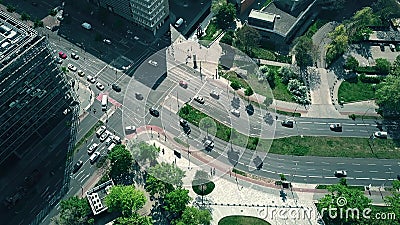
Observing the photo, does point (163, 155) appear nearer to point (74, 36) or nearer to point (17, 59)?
point (17, 59)

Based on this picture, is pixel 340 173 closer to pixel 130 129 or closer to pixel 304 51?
pixel 304 51

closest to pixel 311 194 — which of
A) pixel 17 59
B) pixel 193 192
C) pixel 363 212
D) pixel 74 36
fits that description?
pixel 363 212

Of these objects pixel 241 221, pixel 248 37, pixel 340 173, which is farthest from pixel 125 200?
pixel 248 37

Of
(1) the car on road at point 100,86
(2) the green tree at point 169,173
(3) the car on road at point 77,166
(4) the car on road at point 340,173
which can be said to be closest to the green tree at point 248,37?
(1) the car on road at point 100,86

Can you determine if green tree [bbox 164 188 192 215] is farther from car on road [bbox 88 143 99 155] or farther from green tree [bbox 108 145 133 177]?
car on road [bbox 88 143 99 155]

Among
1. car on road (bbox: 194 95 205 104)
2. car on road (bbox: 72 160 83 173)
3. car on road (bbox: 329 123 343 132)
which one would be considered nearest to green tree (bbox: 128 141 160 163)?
car on road (bbox: 72 160 83 173)

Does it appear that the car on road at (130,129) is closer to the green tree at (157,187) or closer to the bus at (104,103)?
the bus at (104,103)

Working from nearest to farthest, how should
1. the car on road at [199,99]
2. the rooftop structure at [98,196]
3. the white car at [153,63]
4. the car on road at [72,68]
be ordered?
the rooftop structure at [98,196]
the car on road at [199,99]
the car on road at [72,68]
the white car at [153,63]
